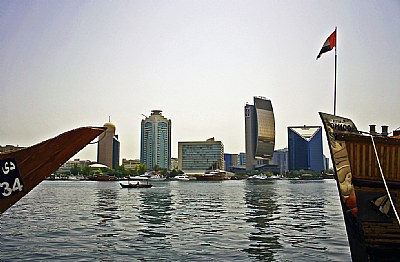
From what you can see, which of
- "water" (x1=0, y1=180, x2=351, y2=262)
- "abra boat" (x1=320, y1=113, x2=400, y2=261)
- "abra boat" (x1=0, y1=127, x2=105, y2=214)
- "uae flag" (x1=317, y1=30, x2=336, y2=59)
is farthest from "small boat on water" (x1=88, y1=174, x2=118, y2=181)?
"abra boat" (x1=320, y1=113, x2=400, y2=261)

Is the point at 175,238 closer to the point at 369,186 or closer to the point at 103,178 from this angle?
the point at 369,186

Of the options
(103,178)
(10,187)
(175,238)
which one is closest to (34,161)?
(10,187)

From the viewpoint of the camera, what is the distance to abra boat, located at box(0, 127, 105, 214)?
11.1 m

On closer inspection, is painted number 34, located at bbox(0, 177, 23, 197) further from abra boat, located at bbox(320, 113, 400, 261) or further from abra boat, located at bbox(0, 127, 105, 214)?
abra boat, located at bbox(320, 113, 400, 261)

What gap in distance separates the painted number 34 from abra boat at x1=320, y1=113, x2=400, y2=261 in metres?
8.21

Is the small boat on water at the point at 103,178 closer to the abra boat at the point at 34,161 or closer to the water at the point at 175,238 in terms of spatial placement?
the water at the point at 175,238

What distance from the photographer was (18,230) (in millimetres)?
22547

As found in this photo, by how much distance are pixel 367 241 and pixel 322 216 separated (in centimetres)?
1876

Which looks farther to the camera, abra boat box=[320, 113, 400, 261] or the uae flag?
the uae flag

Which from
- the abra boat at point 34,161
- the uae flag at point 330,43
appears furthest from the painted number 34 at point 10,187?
the uae flag at point 330,43

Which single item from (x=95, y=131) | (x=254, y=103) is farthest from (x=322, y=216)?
(x=254, y=103)

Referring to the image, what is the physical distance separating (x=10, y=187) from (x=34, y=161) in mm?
886

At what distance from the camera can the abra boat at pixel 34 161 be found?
11102 millimetres

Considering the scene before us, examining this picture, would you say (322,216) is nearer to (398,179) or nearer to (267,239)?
(267,239)
